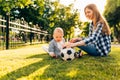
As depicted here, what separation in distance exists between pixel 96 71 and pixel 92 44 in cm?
188

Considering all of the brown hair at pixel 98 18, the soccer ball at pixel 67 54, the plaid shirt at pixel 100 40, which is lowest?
the soccer ball at pixel 67 54

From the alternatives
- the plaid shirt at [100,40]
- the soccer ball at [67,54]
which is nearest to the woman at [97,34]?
the plaid shirt at [100,40]

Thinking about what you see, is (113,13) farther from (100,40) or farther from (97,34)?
(97,34)

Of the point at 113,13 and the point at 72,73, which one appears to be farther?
the point at 113,13

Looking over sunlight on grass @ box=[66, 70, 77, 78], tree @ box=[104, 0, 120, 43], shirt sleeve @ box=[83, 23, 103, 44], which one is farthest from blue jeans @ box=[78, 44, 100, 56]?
tree @ box=[104, 0, 120, 43]

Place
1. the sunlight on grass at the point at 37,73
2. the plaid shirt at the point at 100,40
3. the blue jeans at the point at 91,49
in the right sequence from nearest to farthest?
the sunlight on grass at the point at 37,73 → the plaid shirt at the point at 100,40 → the blue jeans at the point at 91,49

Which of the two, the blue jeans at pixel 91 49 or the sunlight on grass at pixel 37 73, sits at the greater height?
the blue jeans at pixel 91 49

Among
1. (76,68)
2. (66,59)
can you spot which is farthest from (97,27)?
(76,68)

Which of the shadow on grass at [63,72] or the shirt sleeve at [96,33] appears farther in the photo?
the shirt sleeve at [96,33]

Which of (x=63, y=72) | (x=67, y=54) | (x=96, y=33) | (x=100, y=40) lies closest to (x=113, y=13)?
(x=100, y=40)

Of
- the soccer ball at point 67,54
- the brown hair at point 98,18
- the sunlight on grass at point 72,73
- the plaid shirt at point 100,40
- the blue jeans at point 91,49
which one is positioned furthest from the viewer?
the blue jeans at point 91,49

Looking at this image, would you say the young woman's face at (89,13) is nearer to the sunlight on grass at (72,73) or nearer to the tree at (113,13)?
the sunlight on grass at (72,73)

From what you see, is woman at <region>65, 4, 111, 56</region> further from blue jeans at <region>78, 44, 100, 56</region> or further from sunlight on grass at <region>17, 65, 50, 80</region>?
sunlight on grass at <region>17, 65, 50, 80</region>

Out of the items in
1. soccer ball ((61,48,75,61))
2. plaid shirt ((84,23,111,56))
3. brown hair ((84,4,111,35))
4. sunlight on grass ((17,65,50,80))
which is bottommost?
sunlight on grass ((17,65,50,80))
